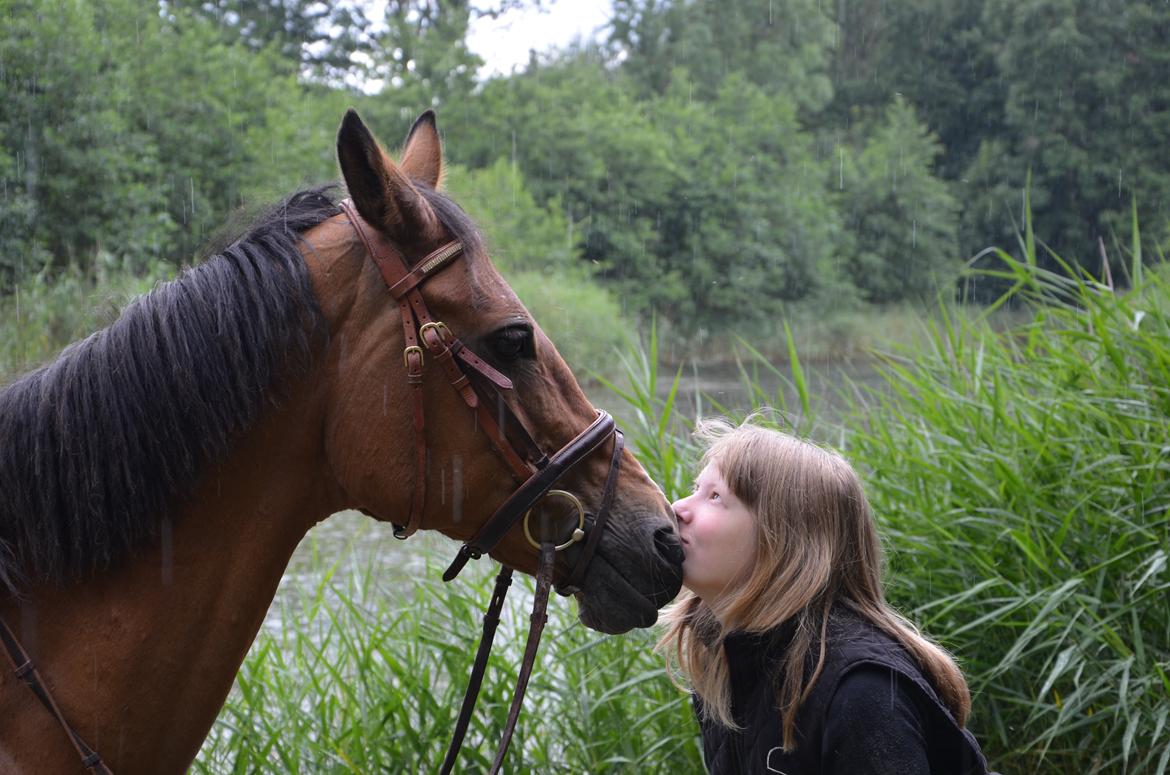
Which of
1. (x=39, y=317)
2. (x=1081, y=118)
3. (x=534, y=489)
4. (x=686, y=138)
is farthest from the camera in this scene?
(x=1081, y=118)

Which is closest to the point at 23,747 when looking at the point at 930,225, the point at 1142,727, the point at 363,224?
the point at 363,224

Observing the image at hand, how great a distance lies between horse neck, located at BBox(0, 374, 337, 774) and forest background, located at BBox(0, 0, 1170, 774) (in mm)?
453

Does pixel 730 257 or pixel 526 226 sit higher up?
pixel 526 226

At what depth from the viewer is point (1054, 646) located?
3131mm

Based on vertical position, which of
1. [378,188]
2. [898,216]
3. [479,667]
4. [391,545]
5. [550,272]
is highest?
[378,188]

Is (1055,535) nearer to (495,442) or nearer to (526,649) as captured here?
(526,649)

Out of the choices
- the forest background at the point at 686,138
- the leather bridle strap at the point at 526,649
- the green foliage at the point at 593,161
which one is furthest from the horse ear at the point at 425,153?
the green foliage at the point at 593,161

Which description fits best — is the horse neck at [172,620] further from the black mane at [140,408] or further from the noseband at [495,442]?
the noseband at [495,442]

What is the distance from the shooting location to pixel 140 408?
154 centimetres

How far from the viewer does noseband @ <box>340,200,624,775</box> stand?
168 centimetres

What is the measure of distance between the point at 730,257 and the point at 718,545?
25.5m

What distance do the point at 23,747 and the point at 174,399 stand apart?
529 mm

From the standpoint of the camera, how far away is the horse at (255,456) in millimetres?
1517

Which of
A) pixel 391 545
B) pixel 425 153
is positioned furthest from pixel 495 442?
pixel 391 545
